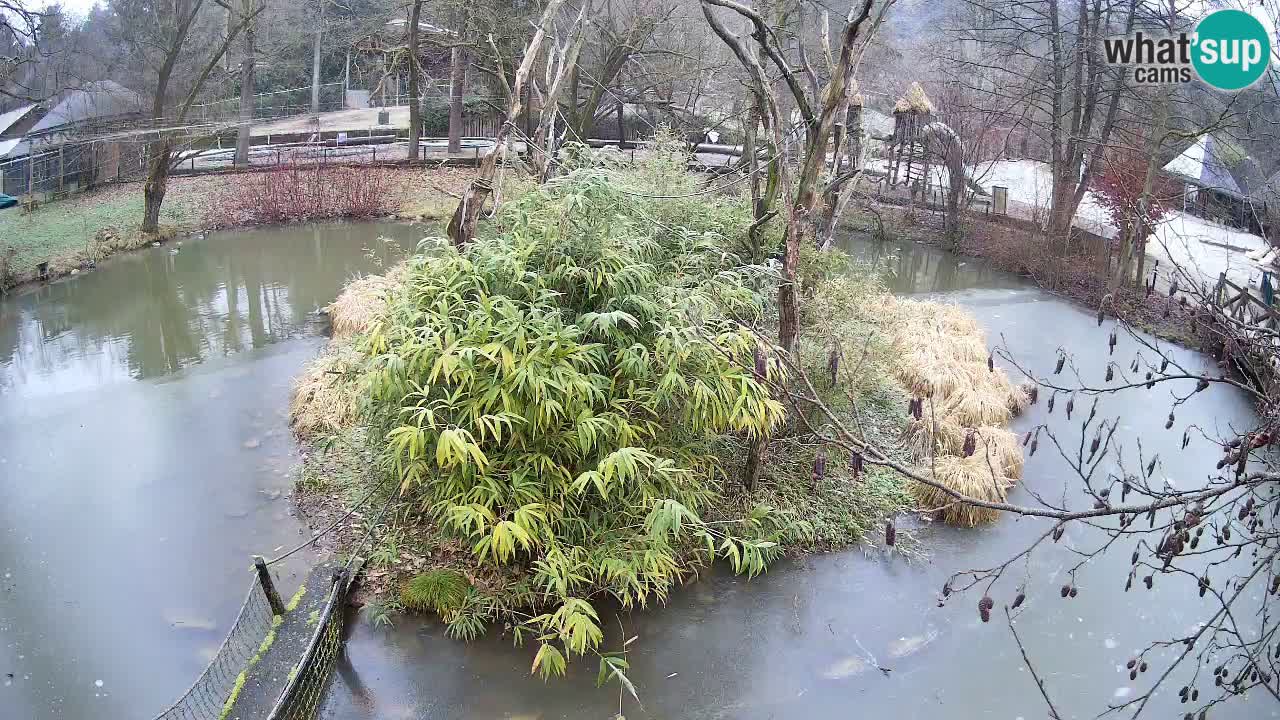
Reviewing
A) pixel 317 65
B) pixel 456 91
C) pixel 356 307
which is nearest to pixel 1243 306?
pixel 356 307

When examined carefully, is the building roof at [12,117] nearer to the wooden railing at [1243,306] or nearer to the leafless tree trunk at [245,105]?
the leafless tree trunk at [245,105]

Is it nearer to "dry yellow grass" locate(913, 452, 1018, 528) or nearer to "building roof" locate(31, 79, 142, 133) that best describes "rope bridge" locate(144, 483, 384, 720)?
"dry yellow grass" locate(913, 452, 1018, 528)

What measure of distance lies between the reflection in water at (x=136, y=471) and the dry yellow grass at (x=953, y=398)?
442cm

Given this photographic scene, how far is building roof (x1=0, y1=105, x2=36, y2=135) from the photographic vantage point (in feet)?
61.2

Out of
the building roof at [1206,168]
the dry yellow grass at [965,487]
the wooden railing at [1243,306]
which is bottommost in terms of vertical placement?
the dry yellow grass at [965,487]

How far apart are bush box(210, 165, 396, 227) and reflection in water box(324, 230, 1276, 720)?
38.0 ft

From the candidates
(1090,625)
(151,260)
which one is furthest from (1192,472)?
(151,260)

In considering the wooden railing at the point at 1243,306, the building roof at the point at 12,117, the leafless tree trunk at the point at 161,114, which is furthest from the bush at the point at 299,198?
the wooden railing at the point at 1243,306

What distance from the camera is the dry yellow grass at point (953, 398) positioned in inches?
264

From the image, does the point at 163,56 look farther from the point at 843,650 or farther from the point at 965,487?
the point at 843,650

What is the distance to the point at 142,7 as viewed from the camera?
1875 cm

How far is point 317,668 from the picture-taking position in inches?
193

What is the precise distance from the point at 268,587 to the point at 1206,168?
50.1 feet

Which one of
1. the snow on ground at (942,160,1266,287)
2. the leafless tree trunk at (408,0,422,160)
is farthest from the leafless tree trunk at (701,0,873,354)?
→ the leafless tree trunk at (408,0,422,160)
